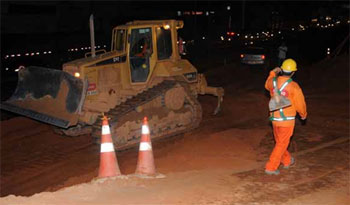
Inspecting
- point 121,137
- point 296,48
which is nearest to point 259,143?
point 121,137

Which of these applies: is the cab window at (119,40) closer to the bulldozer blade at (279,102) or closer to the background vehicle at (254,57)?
the bulldozer blade at (279,102)

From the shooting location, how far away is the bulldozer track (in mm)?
9355

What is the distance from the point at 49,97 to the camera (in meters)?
9.67

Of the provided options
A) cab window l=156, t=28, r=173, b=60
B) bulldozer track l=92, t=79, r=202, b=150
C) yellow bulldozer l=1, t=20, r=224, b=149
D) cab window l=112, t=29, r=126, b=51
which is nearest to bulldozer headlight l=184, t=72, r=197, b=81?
yellow bulldozer l=1, t=20, r=224, b=149

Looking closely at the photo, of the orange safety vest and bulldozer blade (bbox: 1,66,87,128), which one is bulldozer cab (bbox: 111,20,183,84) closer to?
bulldozer blade (bbox: 1,66,87,128)

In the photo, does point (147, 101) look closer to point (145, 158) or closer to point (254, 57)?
point (145, 158)

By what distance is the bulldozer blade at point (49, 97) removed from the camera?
9188 millimetres

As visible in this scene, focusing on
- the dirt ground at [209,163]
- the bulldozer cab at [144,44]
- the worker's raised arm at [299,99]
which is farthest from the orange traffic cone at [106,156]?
the bulldozer cab at [144,44]

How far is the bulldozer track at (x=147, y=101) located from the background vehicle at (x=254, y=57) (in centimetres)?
1119

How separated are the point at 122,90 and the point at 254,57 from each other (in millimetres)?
12898

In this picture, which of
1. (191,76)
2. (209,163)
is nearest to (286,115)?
(209,163)

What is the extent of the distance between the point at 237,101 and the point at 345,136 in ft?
17.2

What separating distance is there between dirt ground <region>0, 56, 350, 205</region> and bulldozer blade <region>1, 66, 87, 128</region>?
0.98 metres

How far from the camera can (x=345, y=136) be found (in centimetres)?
962
